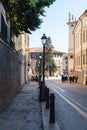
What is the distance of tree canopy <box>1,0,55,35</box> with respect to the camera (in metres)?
33.0

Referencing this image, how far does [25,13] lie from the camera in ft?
116

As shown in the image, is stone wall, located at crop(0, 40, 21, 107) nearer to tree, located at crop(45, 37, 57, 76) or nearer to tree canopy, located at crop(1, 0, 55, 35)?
tree canopy, located at crop(1, 0, 55, 35)

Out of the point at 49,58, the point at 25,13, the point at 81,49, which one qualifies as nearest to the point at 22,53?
the point at 81,49

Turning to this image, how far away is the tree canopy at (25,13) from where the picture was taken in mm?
33000

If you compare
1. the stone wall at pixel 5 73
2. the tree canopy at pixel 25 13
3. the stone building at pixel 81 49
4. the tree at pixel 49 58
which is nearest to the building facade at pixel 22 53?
the tree canopy at pixel 25 13

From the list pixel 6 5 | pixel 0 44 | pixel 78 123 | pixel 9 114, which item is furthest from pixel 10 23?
pixel 78 123

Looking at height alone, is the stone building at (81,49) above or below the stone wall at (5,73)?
above

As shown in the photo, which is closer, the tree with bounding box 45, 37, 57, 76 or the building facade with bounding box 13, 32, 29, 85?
the building facade with bounding box 13, 32, 29, 85

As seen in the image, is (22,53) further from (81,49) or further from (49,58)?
(49,58)

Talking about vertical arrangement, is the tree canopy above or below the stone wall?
above

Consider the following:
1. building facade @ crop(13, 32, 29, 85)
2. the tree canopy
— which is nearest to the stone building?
building facade @ crop(13, 32, 29, 85)

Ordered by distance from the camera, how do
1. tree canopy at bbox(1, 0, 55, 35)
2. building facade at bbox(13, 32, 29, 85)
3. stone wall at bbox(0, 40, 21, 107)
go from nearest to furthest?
stone wall at bbox(0, 40, 21, 107), tree canopy at bbox(1, 0, 55, 35), building facade at bbox(13, 32, 29, 85)

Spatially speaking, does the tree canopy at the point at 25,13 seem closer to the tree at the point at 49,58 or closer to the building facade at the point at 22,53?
the building facade at the point at 22,53

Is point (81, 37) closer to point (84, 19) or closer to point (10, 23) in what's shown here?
point (84, 19)
